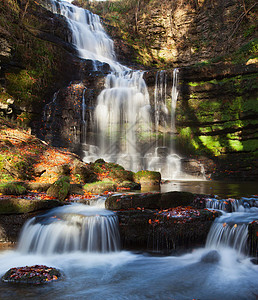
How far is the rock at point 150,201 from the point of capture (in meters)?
5.89

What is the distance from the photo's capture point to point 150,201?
19.4 feet

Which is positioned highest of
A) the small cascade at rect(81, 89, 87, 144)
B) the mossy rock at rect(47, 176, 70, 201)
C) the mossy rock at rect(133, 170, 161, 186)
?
the small cascade at rect(81, 89, 87, 144)

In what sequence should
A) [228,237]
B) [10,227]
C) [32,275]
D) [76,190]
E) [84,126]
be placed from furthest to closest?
[84,126], [76,190], [10,227], [228,237], [32,275]

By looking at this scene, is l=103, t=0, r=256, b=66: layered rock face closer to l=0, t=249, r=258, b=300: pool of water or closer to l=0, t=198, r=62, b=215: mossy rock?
l=0, t=249, r=258, b=300: pool of water

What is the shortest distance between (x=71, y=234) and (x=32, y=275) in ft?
5.10

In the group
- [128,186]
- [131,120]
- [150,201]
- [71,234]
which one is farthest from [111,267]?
[131,120]

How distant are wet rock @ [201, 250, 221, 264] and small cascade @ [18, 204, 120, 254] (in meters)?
1.79

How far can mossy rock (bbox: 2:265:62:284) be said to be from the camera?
367 centimetres

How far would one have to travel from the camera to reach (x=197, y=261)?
469cm

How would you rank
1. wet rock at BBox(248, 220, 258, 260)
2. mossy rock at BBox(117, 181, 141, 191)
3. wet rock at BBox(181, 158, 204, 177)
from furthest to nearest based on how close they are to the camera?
wet rock at BBox(181, 158, 204, 177), mossy rock at BBox(117, 181, 141, 191), wet rock at BBox(248, 220, 258, 260)

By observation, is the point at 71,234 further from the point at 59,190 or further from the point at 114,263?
the point at 59,190

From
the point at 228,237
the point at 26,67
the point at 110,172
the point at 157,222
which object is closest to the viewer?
the point at 228,237

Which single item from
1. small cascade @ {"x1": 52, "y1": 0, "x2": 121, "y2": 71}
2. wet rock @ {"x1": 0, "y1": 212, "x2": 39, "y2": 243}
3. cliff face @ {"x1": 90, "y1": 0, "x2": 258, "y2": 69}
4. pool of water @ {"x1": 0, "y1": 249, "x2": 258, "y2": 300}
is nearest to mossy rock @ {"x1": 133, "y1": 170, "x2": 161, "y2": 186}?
pool of water @ {"x1": 0, "y1": 249, "x2": 258, "y2": 300}

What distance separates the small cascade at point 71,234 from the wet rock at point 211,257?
5.87 feet
